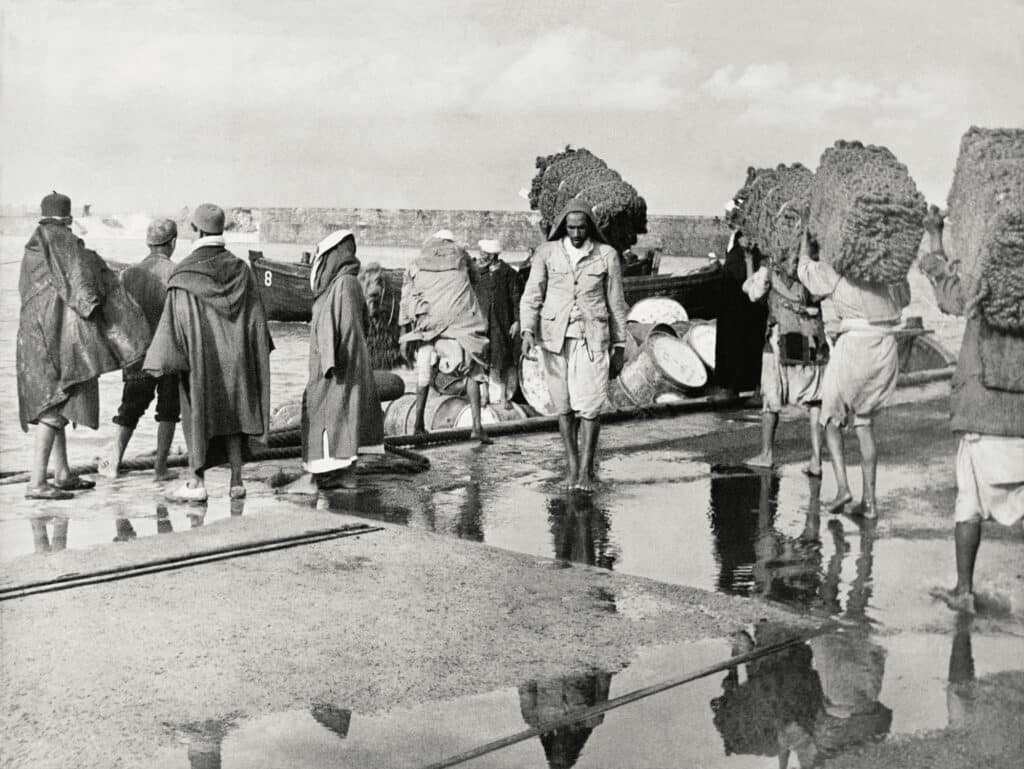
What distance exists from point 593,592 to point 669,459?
4.65m

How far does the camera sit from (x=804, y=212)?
956cm

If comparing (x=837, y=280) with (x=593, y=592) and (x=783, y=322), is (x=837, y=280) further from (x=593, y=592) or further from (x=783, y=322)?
(x=593, y=592)

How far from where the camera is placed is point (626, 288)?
18812mm

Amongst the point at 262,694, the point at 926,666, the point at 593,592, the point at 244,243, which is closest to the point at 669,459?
the point at 593,592

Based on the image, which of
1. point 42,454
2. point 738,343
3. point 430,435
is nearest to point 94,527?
point 42,454

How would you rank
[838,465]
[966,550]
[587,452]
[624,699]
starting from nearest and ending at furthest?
1. [624,699]
2. [966,550]
3. [838,465]
4. [587,452]

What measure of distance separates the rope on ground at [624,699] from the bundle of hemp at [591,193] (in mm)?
8631

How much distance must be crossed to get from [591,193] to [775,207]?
174 inches

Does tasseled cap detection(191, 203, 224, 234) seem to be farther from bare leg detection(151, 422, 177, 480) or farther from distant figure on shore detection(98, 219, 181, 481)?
bare leg detection(151, 422, 177, 480)

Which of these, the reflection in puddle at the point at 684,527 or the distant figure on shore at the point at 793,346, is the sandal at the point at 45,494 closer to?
the reflection in puddle at the point at 684,527

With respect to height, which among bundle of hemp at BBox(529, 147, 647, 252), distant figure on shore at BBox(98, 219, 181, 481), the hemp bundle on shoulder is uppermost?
bundle of hemp at BBox(529, 147, 647, 252)

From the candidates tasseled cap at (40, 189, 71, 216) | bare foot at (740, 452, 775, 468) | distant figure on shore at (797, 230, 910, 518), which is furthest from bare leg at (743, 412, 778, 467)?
tasseled cap at (40, 189, 71, 216)

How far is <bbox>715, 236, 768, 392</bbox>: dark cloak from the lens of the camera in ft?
48.4

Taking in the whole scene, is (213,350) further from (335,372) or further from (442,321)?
(442,321)
